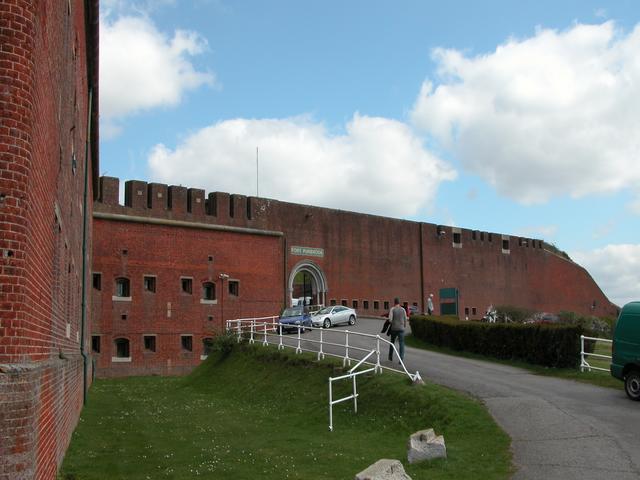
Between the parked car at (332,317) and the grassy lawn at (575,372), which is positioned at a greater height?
the parked car at (332,317)

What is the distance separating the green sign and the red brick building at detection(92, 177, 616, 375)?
3.4 inches

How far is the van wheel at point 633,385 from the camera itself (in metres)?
13.5

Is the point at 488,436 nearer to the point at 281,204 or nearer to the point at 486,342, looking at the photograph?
the point at 486,342

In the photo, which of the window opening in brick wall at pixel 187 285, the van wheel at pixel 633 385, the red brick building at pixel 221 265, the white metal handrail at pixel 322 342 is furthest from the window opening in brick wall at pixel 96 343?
the van wheel at pixel 633 385

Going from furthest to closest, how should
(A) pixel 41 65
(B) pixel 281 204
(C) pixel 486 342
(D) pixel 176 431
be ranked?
1. (B) pixel 281 204
2. (C) pixel 486 342
3. (D) pixel 176 431
4. (A) pixel 41 65

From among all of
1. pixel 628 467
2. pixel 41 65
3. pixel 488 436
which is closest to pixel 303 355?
pixel 488 436

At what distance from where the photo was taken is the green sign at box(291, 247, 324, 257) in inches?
1604

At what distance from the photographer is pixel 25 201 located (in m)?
5.89

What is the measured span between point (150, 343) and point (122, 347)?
4.73 feet

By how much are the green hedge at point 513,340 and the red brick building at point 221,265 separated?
38.5 ft

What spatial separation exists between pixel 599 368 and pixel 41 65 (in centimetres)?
1582

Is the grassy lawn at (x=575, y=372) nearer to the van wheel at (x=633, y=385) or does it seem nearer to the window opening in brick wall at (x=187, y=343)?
the van wheel at (x=633, y=385)

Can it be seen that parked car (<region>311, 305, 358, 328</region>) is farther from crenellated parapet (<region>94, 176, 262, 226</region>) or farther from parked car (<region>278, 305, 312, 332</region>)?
crenellated parapet (<region>94, 176, 262, 226</region>)

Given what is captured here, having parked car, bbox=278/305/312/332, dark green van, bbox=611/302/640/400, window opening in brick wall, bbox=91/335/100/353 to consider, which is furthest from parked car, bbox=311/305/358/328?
dark green van, bbox=611/302/640/400
